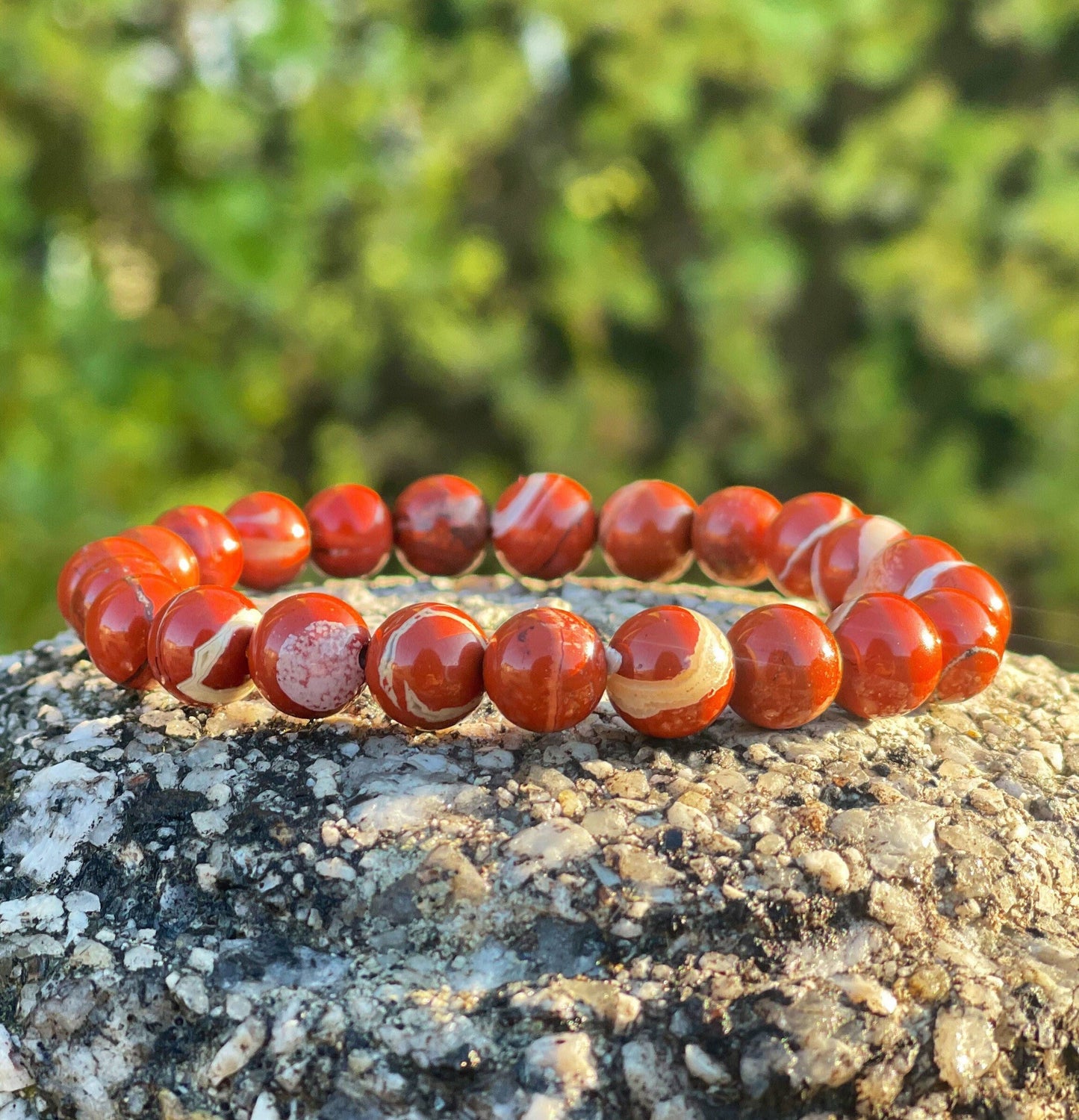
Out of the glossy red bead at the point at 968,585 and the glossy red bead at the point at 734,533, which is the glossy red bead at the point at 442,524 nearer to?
the glossy red bead at the point at 734,533

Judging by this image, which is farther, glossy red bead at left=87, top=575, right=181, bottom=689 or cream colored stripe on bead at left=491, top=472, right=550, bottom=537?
cream colored stripe on bead at left=491, top=472, right=550, bottom=537

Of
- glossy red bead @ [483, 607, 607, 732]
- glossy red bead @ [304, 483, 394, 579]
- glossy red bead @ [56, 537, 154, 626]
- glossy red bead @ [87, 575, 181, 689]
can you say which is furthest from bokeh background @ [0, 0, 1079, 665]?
glossy red bead @ [483, 607, 607, 732]

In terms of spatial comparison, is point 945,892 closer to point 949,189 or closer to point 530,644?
point 530,644

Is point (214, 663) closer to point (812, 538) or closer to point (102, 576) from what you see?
point (102, 576)

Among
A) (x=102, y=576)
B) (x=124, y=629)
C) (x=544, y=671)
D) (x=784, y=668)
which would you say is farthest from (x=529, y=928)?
(x=102, y=576)

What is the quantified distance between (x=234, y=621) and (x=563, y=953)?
0.41 meters

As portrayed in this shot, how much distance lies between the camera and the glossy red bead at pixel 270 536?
1370 mm

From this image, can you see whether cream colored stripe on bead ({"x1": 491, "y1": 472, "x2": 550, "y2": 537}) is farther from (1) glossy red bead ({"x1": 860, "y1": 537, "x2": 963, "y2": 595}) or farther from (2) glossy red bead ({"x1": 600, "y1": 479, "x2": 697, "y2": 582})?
(1) glossy red bead ({"x1": 860, "y1": 537, "x2": 963, "y2": 595})

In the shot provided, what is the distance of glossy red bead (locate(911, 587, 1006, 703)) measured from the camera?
3.59 ft

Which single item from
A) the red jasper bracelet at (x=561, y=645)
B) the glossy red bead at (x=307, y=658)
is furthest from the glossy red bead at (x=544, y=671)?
the glossy red bead at (x=307, y=658)

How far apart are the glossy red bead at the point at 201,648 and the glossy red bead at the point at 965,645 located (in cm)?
63

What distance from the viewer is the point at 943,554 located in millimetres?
1217

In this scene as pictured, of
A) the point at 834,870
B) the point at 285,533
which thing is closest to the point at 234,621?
the point at 285,533

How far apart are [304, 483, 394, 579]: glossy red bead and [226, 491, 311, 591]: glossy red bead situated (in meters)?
0.02
